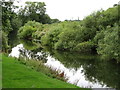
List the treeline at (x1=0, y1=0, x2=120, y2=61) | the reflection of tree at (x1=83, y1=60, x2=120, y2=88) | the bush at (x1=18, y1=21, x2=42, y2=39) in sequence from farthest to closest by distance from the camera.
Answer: the bush at (x1=18, y1=21, x2=42, y2=39) → the treeline at (x1=0, y1=0, x2=120, y2=61) → the reflection of tree at (x1=83, y1=60, x2=120, y2=88)

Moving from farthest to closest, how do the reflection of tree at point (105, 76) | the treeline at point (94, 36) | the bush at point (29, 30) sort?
1. the bush at point (29, 30)
2. the treeline at point (94, 36)
3. the reflection of tree at point (105, 76)

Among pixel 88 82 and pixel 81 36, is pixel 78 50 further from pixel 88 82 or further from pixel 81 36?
pixel 88 82

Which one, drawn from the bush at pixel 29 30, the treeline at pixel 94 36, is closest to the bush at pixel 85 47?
the treeline at pixel 94 36

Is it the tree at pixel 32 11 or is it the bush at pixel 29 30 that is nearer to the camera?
the bush at pixel 29 30

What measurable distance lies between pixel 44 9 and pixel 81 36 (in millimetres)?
75338

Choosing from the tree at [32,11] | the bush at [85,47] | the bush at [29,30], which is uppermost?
the tree at [32,11]

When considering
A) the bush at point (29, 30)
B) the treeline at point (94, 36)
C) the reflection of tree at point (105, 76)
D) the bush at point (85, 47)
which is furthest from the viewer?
the bush at point (29, 30)

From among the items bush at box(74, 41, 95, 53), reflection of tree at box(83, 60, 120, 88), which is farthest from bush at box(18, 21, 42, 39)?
reflection of tree at box(83, 60, 120, 88)

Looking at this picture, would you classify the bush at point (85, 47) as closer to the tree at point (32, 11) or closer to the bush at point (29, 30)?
the bush at point (29, 30)

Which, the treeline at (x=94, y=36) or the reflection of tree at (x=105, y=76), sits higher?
the treeline at (x=94, y=36)

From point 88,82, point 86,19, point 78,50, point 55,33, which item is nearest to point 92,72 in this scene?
point 88,82

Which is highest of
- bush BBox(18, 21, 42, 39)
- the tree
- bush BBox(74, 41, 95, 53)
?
the tree

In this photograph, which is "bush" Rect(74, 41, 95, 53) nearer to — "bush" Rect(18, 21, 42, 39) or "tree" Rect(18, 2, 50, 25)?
"bush" Rect(18, 21, 42, 39)

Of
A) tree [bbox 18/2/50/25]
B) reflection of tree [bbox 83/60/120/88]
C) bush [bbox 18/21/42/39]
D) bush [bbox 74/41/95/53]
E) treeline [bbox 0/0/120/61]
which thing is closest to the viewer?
reflection of tree [bbox 83/60/120/88]
